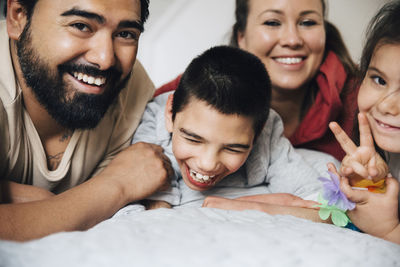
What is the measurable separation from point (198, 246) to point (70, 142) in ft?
2.31

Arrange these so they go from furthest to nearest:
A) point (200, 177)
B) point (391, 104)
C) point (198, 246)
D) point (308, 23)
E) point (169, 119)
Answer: point (308, 23), point (169, 119), point (200, 177), point (391, 104), point (198, 246)

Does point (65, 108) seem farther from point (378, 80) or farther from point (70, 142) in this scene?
point (378, 80)

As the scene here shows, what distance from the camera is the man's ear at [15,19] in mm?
1113

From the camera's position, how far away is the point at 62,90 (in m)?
1.12

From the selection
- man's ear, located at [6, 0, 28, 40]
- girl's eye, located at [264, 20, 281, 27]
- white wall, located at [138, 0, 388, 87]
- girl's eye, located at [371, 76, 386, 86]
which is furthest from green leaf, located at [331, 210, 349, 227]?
white wall, located at [138, 0, 388, 87]

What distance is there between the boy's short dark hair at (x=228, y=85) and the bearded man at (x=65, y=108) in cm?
20

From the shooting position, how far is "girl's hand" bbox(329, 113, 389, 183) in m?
0.93

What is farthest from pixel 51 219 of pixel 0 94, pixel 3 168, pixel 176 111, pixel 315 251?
pixel 315 251

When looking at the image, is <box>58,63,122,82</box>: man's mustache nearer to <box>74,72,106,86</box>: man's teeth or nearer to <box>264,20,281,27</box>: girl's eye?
<box>74,72,106,86</box>: man's teeth

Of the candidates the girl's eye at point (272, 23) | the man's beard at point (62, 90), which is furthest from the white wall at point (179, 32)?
the man's beard at point (62, 90)

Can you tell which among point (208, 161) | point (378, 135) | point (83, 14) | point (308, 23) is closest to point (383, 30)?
point (378, 135)

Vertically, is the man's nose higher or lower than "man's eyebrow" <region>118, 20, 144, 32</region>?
lower

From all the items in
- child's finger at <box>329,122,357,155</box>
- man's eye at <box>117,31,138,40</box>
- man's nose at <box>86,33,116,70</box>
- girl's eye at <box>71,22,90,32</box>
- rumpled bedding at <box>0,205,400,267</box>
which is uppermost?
girl's eye at <box>71,22,90,32</box>

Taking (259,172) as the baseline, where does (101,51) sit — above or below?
above
